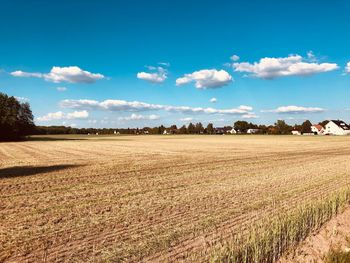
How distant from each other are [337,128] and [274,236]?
168255 millimetres

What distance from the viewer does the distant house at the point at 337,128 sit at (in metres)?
158

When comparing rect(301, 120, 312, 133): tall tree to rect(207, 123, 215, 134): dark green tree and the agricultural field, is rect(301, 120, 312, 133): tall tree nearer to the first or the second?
rect(207, 123, 215, 134): dark green tree

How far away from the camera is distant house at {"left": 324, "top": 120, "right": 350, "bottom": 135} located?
6215 inches

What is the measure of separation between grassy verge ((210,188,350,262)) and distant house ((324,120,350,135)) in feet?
532

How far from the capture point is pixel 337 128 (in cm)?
16050

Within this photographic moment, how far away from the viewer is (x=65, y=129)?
180m

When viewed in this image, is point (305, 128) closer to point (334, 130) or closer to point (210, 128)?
point (334, 130)

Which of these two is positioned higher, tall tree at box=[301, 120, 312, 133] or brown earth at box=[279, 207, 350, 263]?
tall tree at box=[301, 120, 312, 133]

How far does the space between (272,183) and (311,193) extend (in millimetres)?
2872

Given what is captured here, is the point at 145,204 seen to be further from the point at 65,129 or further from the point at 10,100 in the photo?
the point at 65,129

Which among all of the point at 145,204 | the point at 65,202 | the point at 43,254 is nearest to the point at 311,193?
the point at 145,204

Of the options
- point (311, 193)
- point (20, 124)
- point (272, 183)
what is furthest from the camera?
point (20, 124)

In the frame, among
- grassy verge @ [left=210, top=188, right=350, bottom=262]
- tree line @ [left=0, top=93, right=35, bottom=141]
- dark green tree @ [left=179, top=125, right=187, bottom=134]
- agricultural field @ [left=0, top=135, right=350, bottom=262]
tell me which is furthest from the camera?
dark green tree @ [left=179, top=125, right=187, bottom=134]

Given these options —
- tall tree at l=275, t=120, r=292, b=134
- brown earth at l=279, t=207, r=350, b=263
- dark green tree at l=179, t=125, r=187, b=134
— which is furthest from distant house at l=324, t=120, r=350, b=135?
brown earth at l=279, t=207, r=350, b=263
